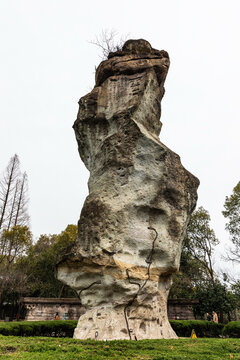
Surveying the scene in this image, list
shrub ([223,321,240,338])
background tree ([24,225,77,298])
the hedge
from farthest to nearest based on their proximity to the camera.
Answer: background tree ([24,225,77,298]) → shrub ([223,321,240,338]) → the hedge

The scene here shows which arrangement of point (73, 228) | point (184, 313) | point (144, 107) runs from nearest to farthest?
point (144, 107), point (184, 313), point (73, 228)

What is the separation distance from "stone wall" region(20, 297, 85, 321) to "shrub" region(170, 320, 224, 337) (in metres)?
5.54

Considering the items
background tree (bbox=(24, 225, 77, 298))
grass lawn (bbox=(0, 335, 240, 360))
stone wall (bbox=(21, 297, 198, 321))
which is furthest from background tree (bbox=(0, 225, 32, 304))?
grass lawn (bbox=(0, 335, 240, 360))

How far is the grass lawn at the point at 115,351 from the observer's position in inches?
179

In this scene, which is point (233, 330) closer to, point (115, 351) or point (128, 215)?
point (128, 215)

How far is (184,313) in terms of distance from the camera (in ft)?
54.2

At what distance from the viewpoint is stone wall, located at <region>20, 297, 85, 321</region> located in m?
15.0

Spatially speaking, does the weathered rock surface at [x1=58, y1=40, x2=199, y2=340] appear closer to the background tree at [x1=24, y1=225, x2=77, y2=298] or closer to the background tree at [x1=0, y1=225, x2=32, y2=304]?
the background tree at [x1=0, y1=225, x2=32, y2=304]

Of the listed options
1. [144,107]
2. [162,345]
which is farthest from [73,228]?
[162,345]

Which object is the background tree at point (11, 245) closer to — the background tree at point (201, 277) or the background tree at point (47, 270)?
the background tree at point (47, 270)

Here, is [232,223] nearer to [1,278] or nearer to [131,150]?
[131,150]

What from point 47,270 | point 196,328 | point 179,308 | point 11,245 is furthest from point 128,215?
point 47,270

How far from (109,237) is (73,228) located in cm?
2207

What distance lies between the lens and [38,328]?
11.1m
